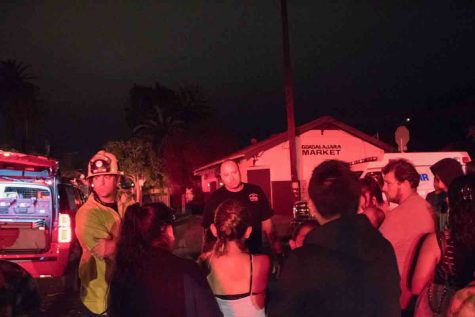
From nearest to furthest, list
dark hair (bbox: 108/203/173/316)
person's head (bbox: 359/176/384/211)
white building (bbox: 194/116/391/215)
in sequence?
dark hair (bbox: 108/203/173/316) → person's head (bbox: 359/176/384/211) → white building (bbox: 194/116/391/215)

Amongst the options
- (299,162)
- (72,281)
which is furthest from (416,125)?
(72,281)

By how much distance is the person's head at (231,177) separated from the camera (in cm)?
538

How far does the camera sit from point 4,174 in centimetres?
793

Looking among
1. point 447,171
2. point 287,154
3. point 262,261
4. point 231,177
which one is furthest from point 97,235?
point 287,154

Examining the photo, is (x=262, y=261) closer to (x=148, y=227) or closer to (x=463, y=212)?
(x=148, y=227)

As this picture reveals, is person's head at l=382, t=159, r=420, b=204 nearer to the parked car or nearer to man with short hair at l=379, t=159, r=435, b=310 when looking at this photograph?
man with short hair at l=379, t=159, r=435, b=310

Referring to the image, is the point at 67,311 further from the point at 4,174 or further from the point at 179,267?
the point at 179,267

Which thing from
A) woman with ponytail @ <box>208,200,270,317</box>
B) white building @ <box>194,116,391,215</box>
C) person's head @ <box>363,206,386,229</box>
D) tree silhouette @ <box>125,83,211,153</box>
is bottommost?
woman with ponytail @ <box>208,200,270,317</box>

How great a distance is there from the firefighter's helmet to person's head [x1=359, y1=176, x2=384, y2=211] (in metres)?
2.53

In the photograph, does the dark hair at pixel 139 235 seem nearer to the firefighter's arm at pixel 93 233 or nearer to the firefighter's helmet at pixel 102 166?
the firefighter's arm at pixel 93 233

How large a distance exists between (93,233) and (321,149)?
81.2ft

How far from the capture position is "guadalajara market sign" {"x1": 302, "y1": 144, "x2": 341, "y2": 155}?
2755cm

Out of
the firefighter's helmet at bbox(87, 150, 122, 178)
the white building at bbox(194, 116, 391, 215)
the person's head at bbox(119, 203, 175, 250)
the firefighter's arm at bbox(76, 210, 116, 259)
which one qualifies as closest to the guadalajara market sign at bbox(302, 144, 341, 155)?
the white building at bbox(194, 116, 391, 215)

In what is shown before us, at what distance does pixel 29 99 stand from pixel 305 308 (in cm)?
5671
